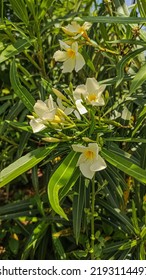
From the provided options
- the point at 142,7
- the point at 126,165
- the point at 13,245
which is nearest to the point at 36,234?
the point at 13,245

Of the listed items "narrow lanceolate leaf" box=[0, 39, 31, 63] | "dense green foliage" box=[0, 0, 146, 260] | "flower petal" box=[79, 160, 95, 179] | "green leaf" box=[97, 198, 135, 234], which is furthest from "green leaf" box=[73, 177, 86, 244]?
"narrow lanceolate leaf" box=[0, 39, 31, 63]

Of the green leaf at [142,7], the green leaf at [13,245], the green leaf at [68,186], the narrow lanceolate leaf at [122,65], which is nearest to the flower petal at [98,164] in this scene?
the green leaf at [68,186]

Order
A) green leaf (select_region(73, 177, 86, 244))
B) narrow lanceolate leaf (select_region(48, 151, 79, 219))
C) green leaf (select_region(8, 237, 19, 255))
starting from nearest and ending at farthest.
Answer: narrow lanceolate leaf (select_region(48, 151, 79, 219)) < green leaf (select_region(73, 177, 86, 244)) < green leaf (select_region(8, 237, 19, 255))

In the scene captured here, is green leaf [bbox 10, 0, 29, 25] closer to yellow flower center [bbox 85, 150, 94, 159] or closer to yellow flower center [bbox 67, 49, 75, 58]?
yellow flower center [bbox 67, 49, 75, 58]

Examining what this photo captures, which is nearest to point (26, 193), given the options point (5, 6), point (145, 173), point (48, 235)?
point (48, 235)

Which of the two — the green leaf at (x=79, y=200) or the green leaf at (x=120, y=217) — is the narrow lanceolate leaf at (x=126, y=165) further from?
the green leaf at (x=120, y=217)

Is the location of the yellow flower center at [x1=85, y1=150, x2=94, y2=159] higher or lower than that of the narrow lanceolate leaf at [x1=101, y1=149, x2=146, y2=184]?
higher
